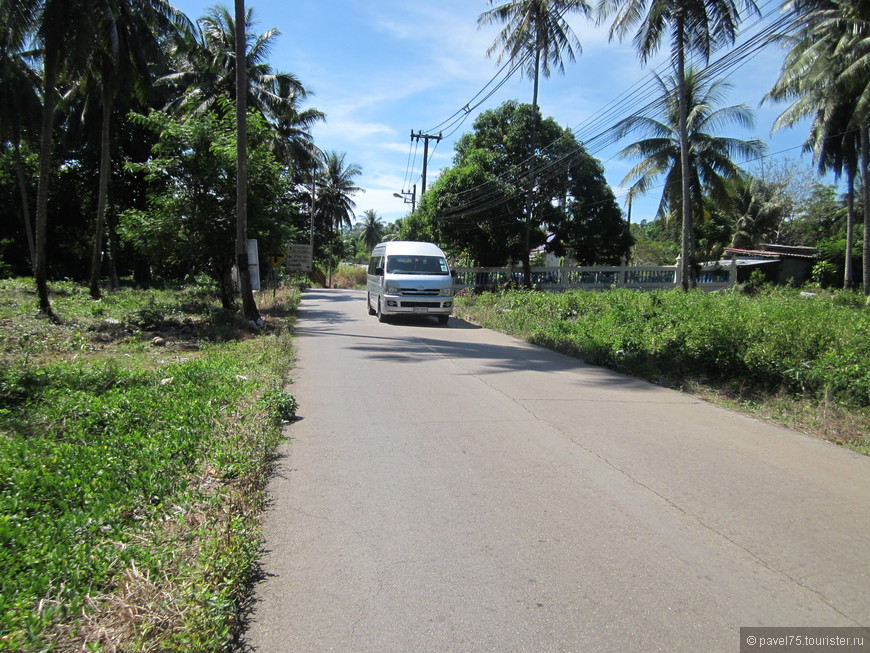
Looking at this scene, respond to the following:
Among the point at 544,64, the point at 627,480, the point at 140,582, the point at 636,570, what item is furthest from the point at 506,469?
the point at 544,64

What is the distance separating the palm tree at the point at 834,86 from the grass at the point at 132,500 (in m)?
19.9

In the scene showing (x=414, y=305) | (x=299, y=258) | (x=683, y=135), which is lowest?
(x=414, y=305)

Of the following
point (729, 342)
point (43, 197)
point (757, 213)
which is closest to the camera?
point (729, 342)

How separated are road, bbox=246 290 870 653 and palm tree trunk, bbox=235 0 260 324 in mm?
8256

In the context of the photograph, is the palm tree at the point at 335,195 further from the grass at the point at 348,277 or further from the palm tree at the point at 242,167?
the palm tree at the point at 242,167

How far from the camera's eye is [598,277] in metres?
25.5

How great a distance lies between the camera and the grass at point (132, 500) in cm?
261

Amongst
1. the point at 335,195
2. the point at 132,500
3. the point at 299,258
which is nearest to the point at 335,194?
the point at 335,195

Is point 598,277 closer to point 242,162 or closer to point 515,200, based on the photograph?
point 515,200

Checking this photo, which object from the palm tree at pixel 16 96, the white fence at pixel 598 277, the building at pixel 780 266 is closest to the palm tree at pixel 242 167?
the palm tree at pixel 16 96

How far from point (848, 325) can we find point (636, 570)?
656 centimetres

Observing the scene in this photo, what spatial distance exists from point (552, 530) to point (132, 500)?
9.11ft

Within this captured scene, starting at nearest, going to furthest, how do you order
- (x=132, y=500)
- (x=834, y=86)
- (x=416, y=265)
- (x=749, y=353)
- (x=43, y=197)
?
(x=132, y=500) → (x=749, y=353) → (x=43, y=197) → (x=416, y=265) → (x=834, y=86)

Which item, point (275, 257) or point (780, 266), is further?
point (780, 266)
